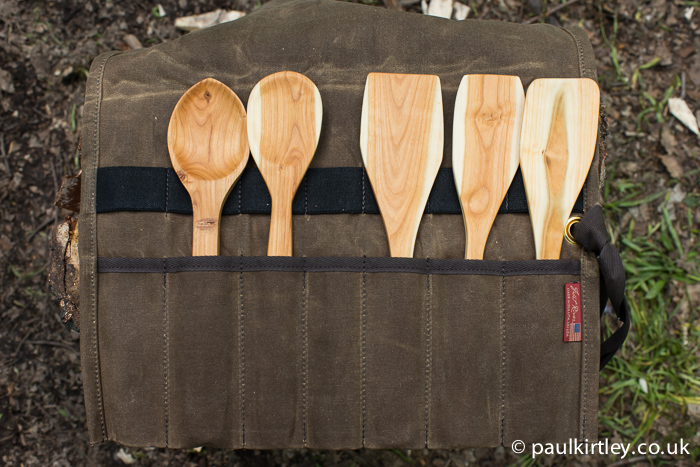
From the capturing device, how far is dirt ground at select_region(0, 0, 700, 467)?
187 centimetres

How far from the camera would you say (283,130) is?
1.34 metres

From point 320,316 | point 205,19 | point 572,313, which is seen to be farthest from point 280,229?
point 205,19

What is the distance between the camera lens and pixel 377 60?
139 cm

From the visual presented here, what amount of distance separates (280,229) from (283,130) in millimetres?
276

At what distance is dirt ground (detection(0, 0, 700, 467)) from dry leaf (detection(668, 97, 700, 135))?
0.9 inches

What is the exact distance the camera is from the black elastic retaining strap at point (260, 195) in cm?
133

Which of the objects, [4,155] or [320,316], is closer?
[320,316]

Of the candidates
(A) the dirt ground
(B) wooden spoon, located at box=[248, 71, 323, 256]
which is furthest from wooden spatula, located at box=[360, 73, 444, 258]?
(A) the dirt ground

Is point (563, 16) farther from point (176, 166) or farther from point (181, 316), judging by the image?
point (181, 316)

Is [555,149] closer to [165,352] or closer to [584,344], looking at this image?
[584,344]

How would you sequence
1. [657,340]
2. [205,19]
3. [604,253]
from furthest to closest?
[205,19]
[657,340]
[604,253]

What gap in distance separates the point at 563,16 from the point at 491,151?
105 centimetres

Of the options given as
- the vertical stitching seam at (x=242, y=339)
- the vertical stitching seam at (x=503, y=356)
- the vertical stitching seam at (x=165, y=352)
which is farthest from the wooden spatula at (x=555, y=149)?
the vertical stitching seam at (x=165, y=352)

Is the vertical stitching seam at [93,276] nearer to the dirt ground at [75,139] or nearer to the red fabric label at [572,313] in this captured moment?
the dirt ground at [75,139]
